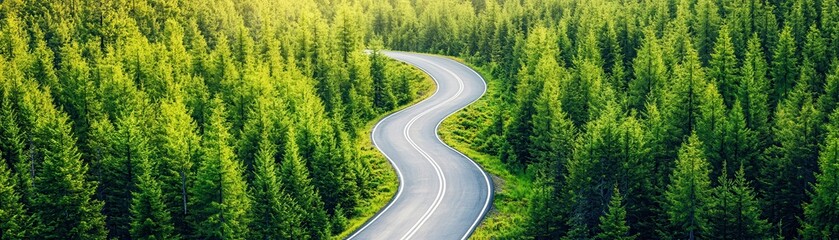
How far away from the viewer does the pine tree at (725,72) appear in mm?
62688

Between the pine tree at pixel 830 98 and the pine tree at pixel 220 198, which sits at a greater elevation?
the pine tree at pixel 830 98

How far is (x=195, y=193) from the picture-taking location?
163 feet

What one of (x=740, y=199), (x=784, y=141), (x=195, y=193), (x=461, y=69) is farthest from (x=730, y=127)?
(x=461, y=69)

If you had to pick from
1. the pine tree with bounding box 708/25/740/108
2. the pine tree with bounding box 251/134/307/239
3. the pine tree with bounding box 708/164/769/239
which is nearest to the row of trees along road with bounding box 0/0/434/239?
the pine tree with bounding box 251/134/307/239

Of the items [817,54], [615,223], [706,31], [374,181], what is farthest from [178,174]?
[817,54]

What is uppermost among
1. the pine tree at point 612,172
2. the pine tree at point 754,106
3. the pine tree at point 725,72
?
the pine tree at point 725,72

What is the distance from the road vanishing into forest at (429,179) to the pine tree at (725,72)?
22377 mm

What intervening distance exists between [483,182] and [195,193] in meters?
23.7

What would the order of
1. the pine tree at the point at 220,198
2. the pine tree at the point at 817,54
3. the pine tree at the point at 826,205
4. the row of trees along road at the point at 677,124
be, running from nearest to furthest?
the pine tree at the point at 826,205
the row of trees along road at the point at 677,124
the pine tree at the point at 220,198
the pine tree at the point at 817,54

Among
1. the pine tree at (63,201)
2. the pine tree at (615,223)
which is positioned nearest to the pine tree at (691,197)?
the pine tree at (615,223)

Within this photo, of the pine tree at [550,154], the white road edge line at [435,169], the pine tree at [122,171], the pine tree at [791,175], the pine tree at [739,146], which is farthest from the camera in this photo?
the pine tree at [122,171]

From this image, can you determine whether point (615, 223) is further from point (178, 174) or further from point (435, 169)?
point (178, 174)

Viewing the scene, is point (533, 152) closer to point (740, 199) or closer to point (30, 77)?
point (740, 199)

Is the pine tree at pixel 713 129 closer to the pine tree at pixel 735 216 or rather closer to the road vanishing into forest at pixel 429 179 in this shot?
the pine tree at pixel 735 216
